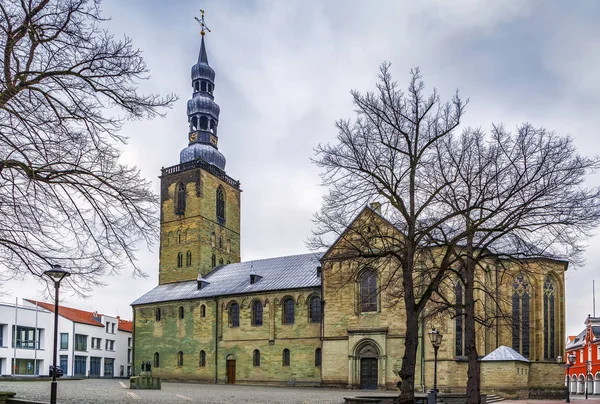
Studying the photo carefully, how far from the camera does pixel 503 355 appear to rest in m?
34.5

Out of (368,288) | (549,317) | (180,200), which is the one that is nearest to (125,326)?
(180,200)

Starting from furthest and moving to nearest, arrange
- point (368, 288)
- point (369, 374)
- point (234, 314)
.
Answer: point (234, 314) < point (368, 288) < point (369, 374)

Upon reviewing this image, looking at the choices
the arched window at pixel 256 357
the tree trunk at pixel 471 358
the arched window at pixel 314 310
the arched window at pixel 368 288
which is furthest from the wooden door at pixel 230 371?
the tree trunk at pixel 471 358

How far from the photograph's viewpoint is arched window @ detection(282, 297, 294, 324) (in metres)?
45.6

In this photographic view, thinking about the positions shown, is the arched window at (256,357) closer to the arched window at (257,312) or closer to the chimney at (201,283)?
the arched window at (257,312)

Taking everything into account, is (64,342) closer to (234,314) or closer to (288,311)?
(234,314)

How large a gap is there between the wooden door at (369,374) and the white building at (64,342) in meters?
34.3

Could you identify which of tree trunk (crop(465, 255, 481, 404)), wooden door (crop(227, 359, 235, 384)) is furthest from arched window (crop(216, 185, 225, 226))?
tree trunk (crop(465, 255, 481, 404))

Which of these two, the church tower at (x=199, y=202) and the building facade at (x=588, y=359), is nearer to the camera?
the church tower at (x=199, y=202)

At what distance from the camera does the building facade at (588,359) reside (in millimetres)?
69812

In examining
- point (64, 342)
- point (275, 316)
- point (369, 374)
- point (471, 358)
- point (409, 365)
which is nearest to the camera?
point (409, 365)

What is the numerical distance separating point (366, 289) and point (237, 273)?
16427mm

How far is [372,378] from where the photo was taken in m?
39.2

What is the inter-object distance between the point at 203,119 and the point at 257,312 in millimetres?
22030
